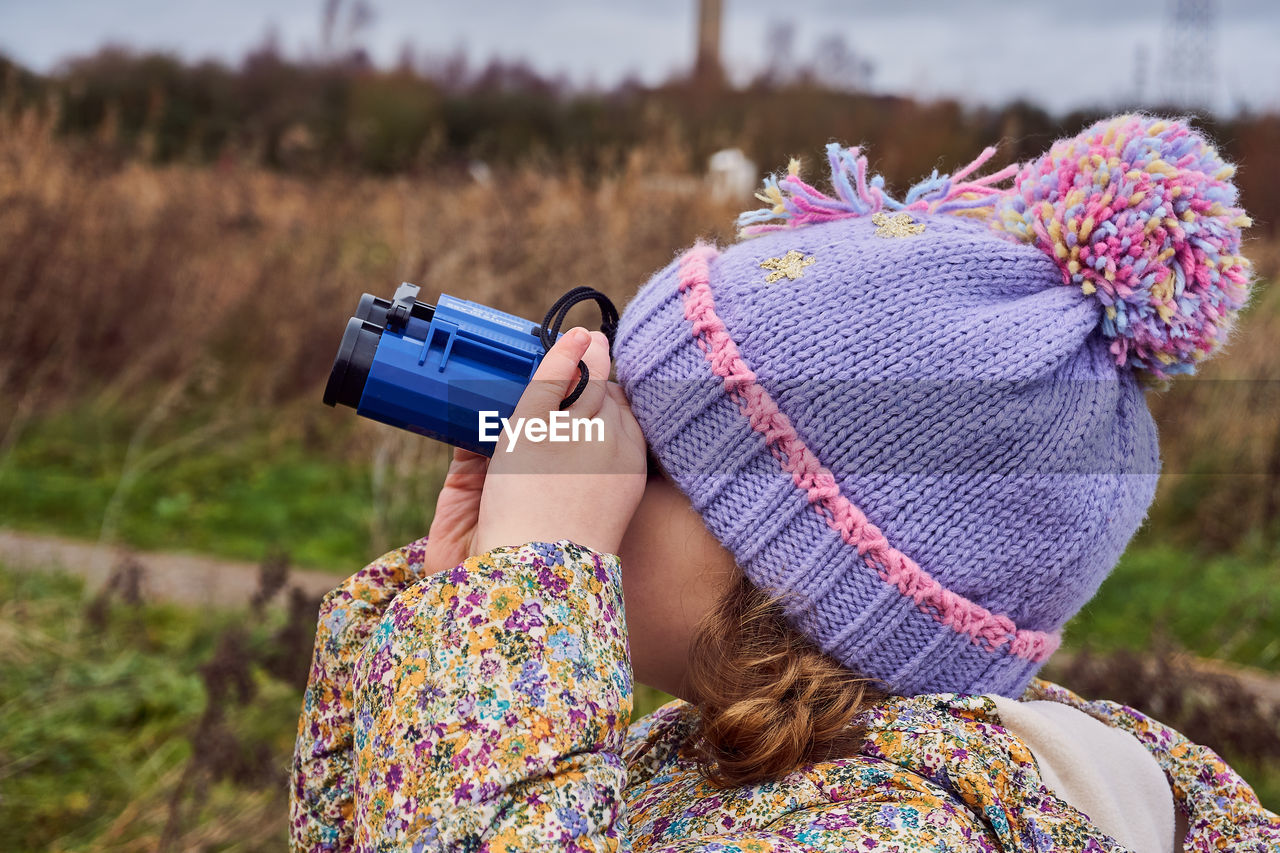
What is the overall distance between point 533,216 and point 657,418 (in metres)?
4.16

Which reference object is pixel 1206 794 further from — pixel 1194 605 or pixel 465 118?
pixel 465 118

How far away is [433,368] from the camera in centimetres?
133

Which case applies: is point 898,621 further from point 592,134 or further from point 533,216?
point 592,134

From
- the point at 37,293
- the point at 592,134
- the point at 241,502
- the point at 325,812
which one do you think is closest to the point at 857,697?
the point at 325,812

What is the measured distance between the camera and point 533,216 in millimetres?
5402

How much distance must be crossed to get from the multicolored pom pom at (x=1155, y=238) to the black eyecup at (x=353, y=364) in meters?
0.84

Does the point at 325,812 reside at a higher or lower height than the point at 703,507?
lower

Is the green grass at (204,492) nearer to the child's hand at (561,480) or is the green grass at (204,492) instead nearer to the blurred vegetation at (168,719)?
the blurred vegetation at (168,719)

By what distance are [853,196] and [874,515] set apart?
0.43m

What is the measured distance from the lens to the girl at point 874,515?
1233mm

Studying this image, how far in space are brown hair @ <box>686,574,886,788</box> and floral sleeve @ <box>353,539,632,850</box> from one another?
0.56 ft

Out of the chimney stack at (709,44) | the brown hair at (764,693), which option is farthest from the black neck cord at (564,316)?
the chimney stack at (709,44)

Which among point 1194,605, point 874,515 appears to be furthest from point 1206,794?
point 1194,605

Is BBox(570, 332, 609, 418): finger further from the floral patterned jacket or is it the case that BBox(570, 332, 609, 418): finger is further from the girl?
the floral patterned jacket
